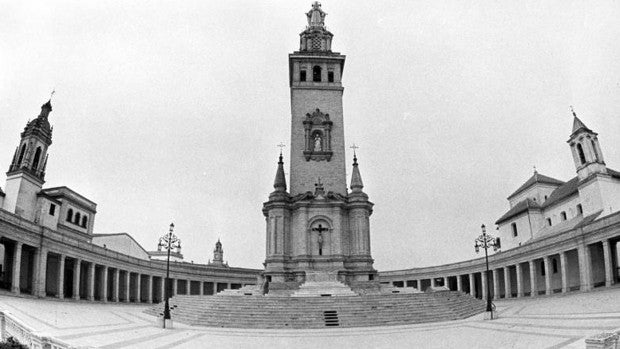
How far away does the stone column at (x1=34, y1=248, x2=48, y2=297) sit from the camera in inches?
1443

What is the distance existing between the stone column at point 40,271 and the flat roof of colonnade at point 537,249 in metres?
47.3

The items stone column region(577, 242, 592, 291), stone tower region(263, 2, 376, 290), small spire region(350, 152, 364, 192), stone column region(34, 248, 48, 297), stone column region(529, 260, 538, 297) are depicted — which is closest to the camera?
stone column region(34, 248, 48, 297)

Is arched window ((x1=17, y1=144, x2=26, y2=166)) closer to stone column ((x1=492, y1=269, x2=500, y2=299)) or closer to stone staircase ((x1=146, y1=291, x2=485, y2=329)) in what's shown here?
stone staircase ((x1=146, y1=291, x2=485, y2=329))

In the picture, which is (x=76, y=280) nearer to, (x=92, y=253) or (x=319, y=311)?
(x=92, y=253)

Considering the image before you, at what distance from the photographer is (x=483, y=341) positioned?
63.6 ft

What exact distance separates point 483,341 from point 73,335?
19.0 m

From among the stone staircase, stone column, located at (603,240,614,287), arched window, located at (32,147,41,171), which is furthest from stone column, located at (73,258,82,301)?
stone column, located at (603,240,614,287)

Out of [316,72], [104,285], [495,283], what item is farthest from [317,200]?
[495,283]

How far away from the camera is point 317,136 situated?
49.8 meters

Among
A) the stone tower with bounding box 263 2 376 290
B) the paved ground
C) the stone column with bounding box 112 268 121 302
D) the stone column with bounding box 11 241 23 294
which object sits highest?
the stone tower with bounding box 263 2 376 290

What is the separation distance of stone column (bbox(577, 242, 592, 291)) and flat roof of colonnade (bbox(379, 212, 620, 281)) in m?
0.55

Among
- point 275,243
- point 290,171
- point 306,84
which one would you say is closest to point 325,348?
point 275,243

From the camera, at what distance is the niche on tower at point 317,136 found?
48438mm

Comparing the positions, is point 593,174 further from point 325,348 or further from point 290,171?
point 325,348
